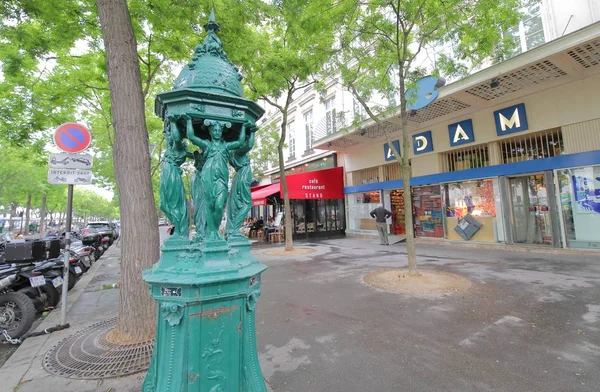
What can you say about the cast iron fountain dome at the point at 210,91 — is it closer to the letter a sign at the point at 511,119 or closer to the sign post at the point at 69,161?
the sign post at the point at 69,161

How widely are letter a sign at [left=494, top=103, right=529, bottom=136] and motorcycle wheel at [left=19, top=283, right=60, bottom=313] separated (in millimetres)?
13184

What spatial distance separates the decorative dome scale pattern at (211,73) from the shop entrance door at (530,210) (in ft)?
35.9

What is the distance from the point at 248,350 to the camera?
6.46 ft

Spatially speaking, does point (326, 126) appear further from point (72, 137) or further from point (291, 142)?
point (72, 137)

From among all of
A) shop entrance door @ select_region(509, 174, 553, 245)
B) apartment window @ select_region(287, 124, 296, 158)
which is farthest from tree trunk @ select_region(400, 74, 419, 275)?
apartment window @ select_region(287, 124, 296, 158)

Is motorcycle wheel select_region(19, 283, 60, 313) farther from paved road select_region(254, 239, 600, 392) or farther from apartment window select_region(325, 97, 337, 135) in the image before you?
apartment window select_region(325, 97, 337, 135)

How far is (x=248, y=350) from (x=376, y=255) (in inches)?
328

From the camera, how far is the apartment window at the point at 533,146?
29.3 feet

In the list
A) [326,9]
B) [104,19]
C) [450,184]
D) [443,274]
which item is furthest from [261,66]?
[450,184]

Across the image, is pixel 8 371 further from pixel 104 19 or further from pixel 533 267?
pixel 533 267

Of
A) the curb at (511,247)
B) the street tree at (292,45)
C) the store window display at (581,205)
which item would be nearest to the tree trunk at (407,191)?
the street tree at (292,45)

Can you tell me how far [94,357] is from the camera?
321 centimetres

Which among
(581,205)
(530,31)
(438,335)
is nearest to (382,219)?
(581,205)

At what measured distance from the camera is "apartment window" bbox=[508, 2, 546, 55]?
28.6 ft
